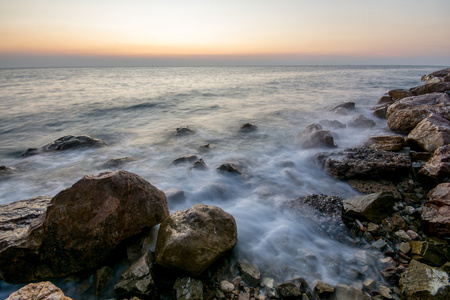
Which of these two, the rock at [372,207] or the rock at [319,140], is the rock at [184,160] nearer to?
the rock at [319,140]

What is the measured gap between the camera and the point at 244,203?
4.45 m

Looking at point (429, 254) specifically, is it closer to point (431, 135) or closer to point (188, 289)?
point (188, 289)

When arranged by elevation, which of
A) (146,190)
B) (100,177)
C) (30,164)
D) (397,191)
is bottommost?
(30,164)

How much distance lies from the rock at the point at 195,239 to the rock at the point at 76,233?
0.53 meters

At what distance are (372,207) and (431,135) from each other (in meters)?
3.27

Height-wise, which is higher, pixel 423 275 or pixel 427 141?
pixel 427 141

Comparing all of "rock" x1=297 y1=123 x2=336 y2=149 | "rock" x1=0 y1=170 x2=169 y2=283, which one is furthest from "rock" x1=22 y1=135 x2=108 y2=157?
"rock" x1=297 y1=123 x2=336 y2=149

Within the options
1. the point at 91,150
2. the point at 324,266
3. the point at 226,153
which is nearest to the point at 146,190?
the point at 324,266

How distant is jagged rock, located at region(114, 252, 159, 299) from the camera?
95.8 inches

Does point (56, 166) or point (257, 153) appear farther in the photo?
point (257, 153)

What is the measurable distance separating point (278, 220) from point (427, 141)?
4112 mm

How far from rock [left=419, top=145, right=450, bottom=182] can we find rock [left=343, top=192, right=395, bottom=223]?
1.17m

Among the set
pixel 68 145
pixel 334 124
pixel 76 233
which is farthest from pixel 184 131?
→ pixel 76 233

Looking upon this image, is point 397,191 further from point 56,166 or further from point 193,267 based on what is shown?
point 56,166
